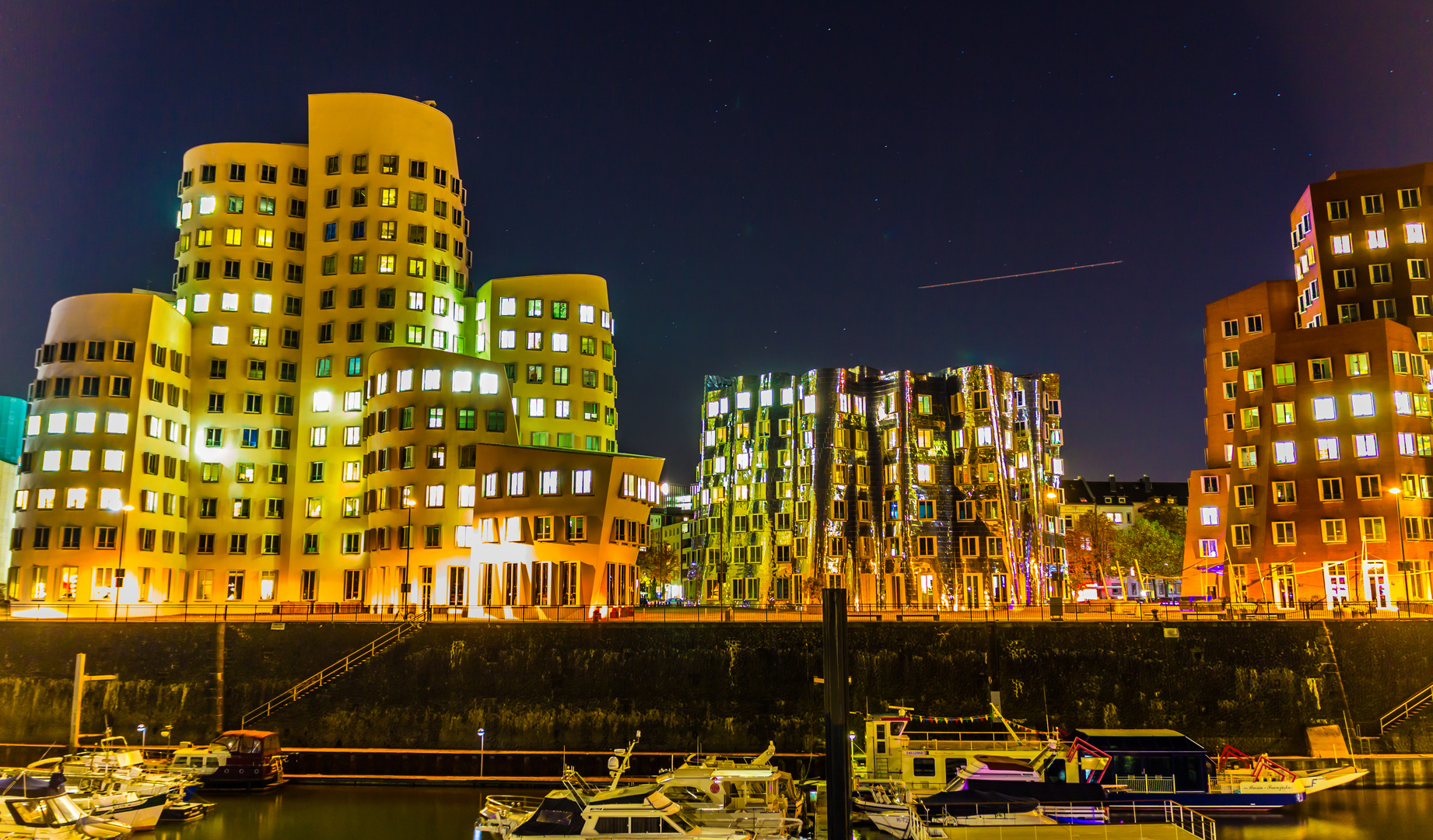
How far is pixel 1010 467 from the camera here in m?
93.6

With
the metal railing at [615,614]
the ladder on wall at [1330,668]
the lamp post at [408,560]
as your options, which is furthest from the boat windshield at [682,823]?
the ladder on wall at [1330,668]

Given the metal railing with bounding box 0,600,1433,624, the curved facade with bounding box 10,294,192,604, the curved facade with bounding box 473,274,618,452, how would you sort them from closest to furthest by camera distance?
the metal railing with bounding box 0,600,1433,624 → the curved facade with bounding box 10,294,192,604 → the curved facade with bounding box 473,274,618,452

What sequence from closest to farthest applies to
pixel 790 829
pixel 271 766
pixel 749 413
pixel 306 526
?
pixel 790 829 → pixel 271 766 → pixel 306 526 → pixel 749 413

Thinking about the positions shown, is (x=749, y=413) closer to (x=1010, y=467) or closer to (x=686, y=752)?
(x=1010, y=467)

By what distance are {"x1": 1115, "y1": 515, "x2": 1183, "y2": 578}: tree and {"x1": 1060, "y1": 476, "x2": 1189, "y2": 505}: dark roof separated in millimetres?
30296

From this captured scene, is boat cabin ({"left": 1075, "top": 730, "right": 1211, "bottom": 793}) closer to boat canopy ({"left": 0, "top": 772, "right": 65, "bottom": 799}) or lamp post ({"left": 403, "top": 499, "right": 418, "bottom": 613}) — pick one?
boat canopy ({"left": 0, "top": 772, "right": 65, "bottom": 799})

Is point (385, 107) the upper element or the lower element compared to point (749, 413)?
upper

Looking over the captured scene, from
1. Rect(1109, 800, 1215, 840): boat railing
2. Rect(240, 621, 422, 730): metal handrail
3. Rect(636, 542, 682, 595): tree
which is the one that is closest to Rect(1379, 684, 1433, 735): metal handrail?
Rect(1109, 800, 1215, 840): boat railing

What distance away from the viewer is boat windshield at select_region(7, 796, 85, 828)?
37.9 meters

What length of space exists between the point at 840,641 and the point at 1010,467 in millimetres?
66502

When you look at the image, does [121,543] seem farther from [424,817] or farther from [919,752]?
[919,752]

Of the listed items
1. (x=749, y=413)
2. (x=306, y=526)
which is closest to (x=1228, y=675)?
(x=749, y=413)

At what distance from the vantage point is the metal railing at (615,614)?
186 feet

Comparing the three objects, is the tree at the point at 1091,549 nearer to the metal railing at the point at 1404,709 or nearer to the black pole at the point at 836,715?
the metal railing at the point at 1404,709
